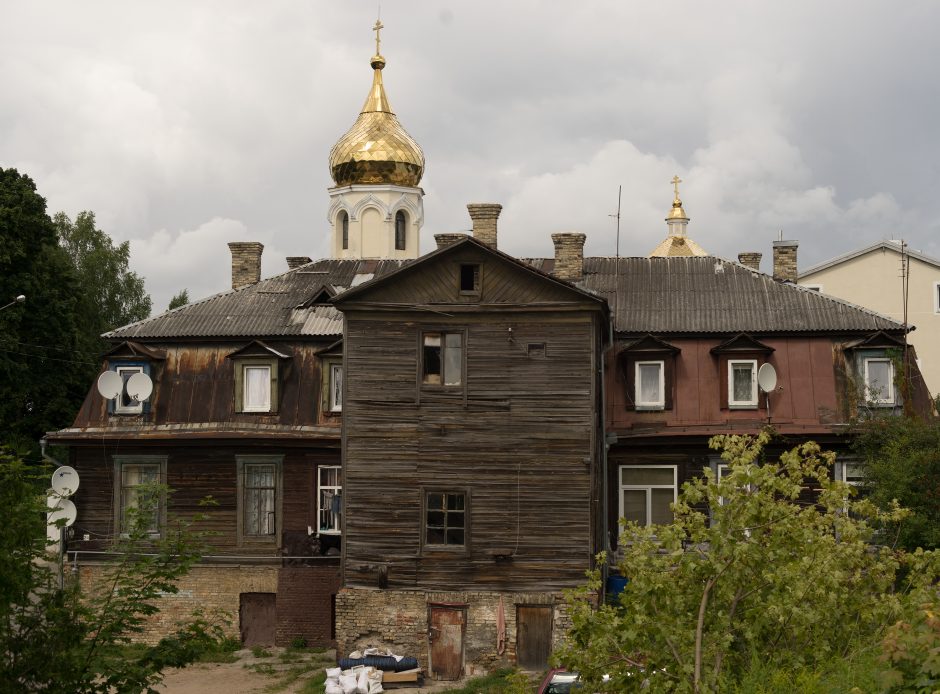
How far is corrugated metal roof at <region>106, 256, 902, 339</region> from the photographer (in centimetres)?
3275

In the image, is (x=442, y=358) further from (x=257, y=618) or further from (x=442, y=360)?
(x=257, y=618)

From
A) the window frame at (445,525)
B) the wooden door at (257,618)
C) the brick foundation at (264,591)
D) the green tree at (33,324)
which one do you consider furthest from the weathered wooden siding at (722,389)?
the green tree at (33,324)

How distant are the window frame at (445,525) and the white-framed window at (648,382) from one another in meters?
5.81

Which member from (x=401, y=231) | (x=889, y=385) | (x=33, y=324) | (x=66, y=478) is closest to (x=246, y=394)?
(x=66, y=478)

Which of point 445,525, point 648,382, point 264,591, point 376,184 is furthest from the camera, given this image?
point 376,184

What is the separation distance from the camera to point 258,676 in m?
29.3

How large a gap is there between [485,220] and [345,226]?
846 inches

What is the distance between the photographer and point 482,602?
2886 centimetres

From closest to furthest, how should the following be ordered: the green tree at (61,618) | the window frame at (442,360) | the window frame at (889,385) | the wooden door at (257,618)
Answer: the green tree at (61,618) → the window frame at (442,360) → the window frame at (889,385) → the wooden door at (257,618)

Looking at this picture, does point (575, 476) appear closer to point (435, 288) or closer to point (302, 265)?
point (435, 288)

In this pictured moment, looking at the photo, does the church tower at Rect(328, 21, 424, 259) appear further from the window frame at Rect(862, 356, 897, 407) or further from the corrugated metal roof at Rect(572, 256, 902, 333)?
the window frame at Rect(862, 356, 897, 407)

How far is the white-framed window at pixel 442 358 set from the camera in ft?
96.5

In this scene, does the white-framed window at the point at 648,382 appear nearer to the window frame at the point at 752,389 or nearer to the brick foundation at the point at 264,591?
the window frame at the point at 752,389

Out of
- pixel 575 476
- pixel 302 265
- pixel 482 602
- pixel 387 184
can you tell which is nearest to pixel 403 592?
pixel 482 602
